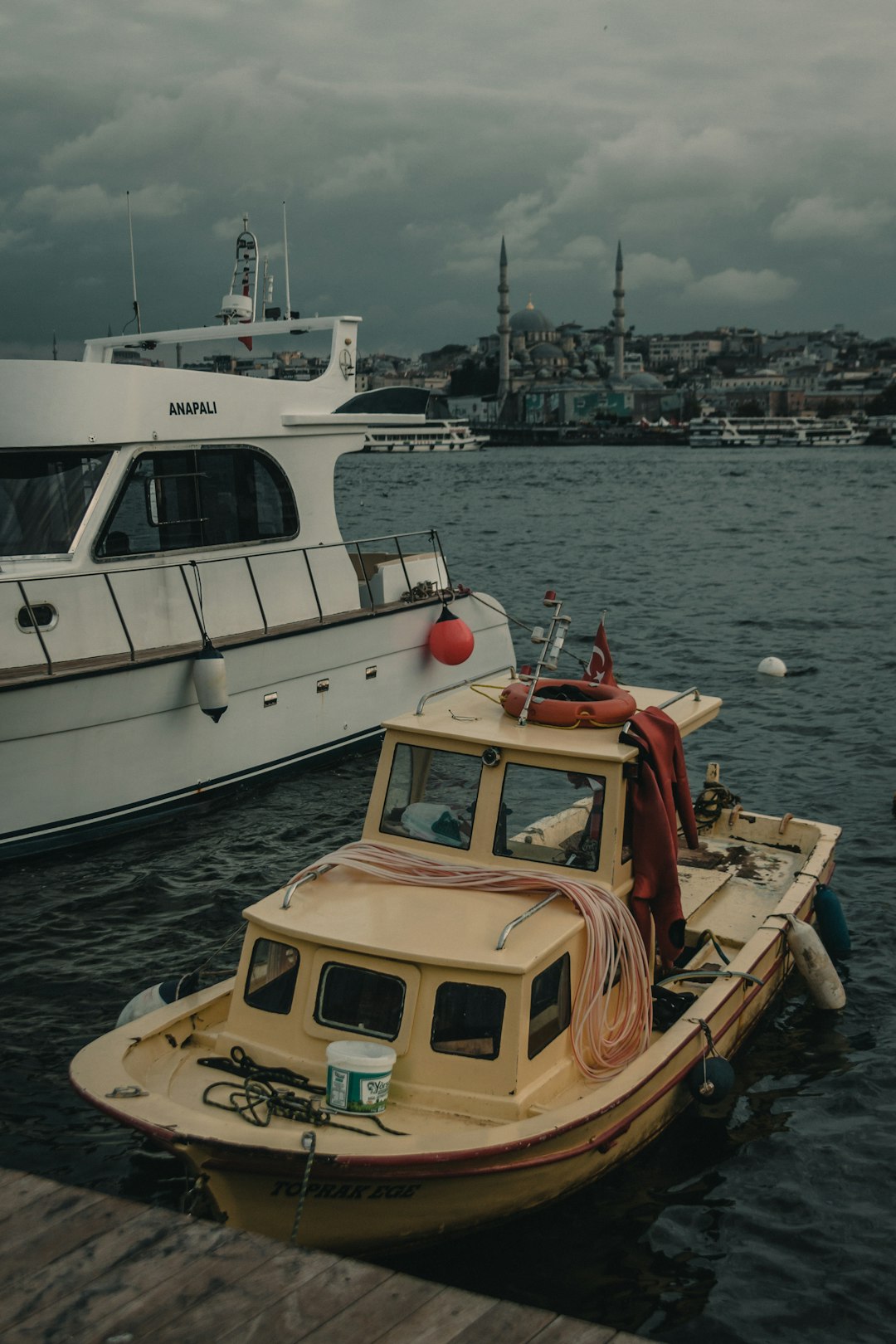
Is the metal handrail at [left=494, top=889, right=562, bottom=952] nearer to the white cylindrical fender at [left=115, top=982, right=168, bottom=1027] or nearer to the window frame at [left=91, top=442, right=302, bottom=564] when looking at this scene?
the white cylindrical fender at [left=115, top=982, right=168, bottom=1027]

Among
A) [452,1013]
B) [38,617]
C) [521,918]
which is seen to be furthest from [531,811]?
[38,617]

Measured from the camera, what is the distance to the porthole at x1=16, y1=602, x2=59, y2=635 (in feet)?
38.9

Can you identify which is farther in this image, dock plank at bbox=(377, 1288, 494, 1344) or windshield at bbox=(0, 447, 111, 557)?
windshield at bbox=(0, 447, 111, 557)

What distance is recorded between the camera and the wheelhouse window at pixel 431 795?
7.93 m

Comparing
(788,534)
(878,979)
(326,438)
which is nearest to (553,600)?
(878,979)

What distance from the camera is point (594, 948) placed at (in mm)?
7086

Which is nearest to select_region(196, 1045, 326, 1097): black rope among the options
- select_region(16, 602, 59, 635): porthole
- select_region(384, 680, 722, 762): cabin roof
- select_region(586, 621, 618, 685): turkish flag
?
select_region(384, 680, 722, 762): cabin roof

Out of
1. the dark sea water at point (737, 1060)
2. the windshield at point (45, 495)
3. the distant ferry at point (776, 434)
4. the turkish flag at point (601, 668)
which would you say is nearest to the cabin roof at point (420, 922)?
the dark sea water at point (737, 1060)

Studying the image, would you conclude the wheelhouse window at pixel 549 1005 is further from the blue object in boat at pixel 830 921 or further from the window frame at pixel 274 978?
the blue object in boat at pixel 830 921

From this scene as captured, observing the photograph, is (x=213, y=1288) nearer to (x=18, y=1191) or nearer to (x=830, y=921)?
(x=18, y=1191)

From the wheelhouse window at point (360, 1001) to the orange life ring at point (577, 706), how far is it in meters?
2.15

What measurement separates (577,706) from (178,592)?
649 cm

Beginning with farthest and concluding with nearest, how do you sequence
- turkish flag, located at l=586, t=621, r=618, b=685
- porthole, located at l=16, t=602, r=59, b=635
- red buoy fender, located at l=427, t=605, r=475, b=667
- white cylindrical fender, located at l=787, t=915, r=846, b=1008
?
red buoy fender, located at l=427, t=605, r=475, b=667 < porthole, located at l=16, t=602, r=59, b=635 < white cylindrical fender, located at l=787, t=915, r=846, b=1008 < turkish flag, located at l=586, t=621, r=618, b=685

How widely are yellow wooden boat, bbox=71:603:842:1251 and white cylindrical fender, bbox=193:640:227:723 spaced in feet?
13.9
